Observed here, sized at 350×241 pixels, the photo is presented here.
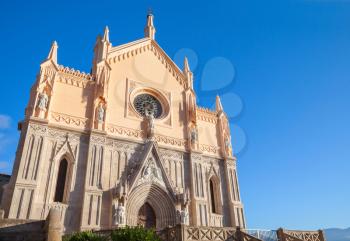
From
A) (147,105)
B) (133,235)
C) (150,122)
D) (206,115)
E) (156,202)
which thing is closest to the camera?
(133,235)

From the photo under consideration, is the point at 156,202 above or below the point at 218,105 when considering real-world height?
below

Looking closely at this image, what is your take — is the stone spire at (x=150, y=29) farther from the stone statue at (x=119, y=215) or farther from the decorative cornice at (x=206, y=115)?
the stone statue at (x=119, y=215)

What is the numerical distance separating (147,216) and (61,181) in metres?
5.74

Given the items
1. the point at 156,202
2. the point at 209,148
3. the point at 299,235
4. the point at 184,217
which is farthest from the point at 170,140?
the point at 299,235

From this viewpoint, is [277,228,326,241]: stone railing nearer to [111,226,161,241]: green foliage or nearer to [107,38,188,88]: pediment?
[111,226,161,241]: green foliage

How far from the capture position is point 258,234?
14.3 meters

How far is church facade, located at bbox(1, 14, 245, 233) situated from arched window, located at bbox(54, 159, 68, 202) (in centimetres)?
5

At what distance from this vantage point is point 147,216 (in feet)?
63.6

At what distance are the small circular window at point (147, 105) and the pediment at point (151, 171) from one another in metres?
3.10

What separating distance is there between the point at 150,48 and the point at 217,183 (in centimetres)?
1258

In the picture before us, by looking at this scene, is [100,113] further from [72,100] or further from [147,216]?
[147,216]

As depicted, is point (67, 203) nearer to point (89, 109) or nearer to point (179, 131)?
point (89, 109)

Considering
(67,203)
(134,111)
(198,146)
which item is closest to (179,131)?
(198,146)

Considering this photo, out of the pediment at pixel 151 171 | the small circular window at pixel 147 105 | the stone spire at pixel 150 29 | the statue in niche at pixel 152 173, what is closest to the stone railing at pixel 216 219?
the pediment at pixel 151 171
